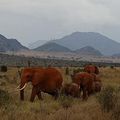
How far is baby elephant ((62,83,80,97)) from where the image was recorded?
20.1 meters

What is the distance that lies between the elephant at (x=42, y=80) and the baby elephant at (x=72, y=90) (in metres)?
0.71

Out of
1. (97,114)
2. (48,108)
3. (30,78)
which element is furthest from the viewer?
(30,78)

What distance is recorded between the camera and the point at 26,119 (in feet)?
37.6

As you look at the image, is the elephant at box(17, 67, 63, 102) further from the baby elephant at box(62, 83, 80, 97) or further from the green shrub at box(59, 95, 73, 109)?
the green shrub at box(59, 95, 73, 109)

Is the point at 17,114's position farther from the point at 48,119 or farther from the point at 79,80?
the point at 79,80

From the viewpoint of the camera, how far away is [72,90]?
2012cm

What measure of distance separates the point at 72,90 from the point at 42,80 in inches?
68.8

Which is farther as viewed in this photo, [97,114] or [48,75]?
[48,75]

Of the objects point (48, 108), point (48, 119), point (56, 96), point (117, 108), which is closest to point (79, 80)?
point (56, 96)

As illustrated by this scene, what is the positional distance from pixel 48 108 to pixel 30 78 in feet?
14.8

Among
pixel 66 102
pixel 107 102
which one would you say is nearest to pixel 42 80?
pixel 66 102

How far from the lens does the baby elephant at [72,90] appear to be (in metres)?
20.1

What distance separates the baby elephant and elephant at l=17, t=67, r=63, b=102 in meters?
0.71

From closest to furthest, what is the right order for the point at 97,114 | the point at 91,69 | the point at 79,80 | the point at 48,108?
the point at 97,114 < the point at 48,108 < the point at 79,80 < the point at 91,69
